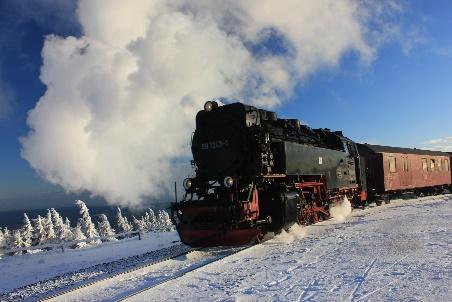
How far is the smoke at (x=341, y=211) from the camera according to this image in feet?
48.2

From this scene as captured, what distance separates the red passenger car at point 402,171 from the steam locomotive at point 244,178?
Answer: 10354mm

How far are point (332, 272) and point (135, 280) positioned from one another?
320 cm

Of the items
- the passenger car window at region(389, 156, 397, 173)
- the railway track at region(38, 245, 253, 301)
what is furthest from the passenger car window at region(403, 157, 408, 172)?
the railway track at region(38, 245, 253, 301)

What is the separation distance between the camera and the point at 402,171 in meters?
24.5

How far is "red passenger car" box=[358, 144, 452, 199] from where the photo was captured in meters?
22.2

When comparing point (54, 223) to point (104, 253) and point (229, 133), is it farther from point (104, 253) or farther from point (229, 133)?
point (229, 133)

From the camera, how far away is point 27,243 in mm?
42875

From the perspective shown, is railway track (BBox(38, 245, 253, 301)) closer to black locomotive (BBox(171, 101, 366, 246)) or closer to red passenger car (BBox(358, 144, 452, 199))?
black locomotive (BBox(171, 101, 366, 246))

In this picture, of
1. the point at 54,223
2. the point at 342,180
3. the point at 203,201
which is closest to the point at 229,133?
the point at 203,201

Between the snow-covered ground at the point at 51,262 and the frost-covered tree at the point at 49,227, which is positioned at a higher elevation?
the snow-covered ground at the point at 51,262

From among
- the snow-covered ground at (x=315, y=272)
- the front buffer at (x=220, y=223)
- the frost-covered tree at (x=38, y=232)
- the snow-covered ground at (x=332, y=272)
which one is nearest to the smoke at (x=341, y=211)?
the snow-covered ground at (x=315, y=272)

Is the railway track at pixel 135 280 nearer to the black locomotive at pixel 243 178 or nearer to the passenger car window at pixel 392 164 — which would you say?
the black locomotive at pixel 243 178

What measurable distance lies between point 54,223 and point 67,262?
127 ft

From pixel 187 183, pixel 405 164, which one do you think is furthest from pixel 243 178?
pixel 405 164
